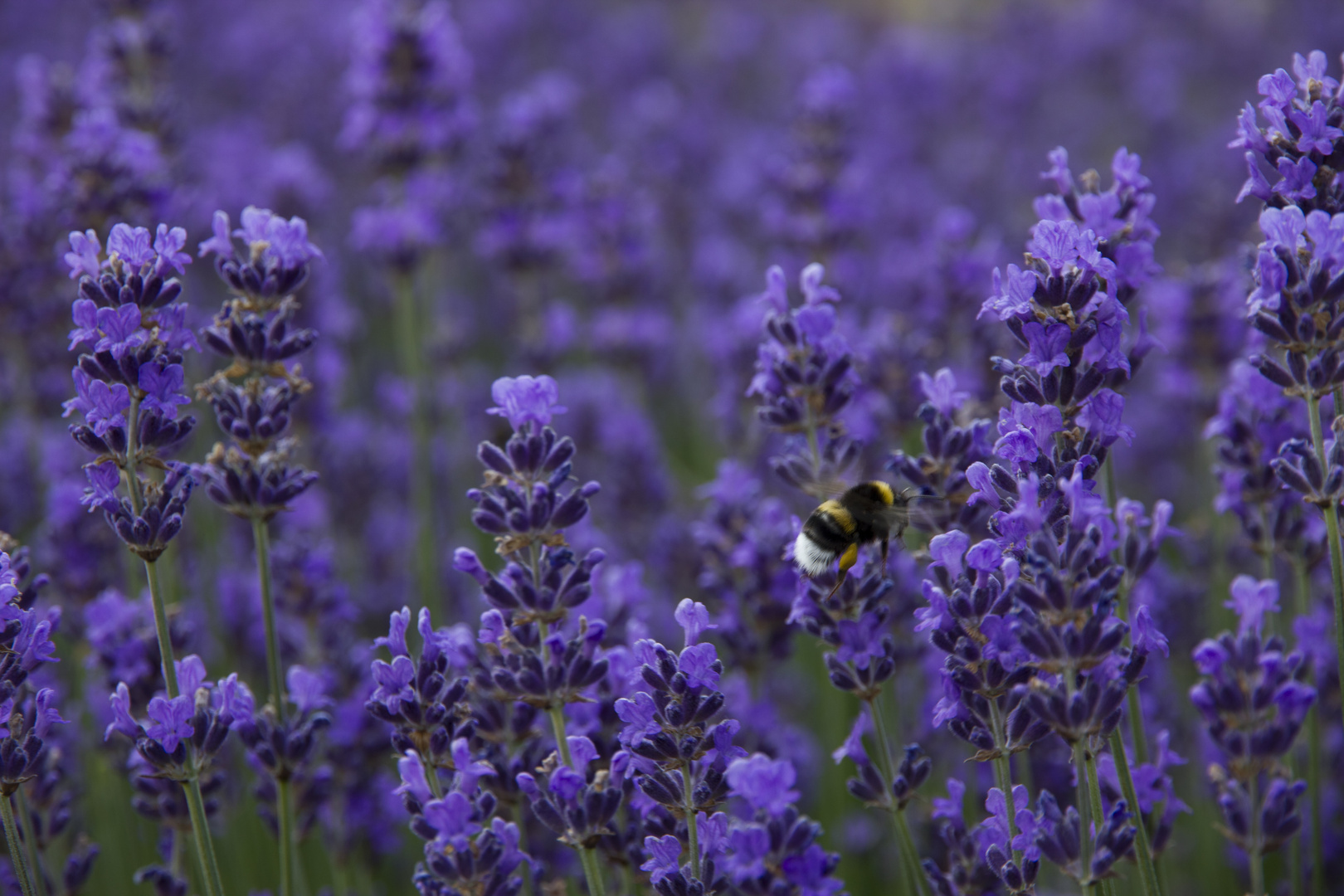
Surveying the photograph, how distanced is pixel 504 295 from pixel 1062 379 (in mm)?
5150

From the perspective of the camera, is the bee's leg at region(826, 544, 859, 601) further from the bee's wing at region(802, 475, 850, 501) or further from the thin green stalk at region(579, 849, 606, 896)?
the thin green stalk at region(579, 849, 606, 896)

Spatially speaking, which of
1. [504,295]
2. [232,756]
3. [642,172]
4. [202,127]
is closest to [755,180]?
[642,172]

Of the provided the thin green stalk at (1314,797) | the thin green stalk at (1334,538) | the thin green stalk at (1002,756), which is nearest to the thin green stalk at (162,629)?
the thin green stalk at (1002,756)

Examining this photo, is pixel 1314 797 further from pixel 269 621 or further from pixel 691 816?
pixel 269 621

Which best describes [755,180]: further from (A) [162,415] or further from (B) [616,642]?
(A) [162,415]

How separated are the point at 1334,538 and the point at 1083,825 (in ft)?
2.57

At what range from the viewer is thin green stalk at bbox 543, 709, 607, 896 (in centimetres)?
206

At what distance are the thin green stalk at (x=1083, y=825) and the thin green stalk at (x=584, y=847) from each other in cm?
67

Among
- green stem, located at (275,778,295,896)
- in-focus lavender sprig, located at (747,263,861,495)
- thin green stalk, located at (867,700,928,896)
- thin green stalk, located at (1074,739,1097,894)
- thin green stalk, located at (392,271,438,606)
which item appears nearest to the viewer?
thin green stalk, located at (1074,739,1097,894)

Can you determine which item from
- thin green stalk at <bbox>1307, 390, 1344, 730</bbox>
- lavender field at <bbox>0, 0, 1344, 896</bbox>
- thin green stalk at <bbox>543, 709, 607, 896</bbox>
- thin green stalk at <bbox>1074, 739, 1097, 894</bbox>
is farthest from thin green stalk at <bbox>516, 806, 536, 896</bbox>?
thin green stalk at <bbox>1307, 390, 1344, 730</bbox>

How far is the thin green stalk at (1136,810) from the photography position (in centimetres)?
212

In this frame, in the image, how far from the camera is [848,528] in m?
2.57

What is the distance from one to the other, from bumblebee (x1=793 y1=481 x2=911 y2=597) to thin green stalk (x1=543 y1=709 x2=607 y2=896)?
647 mm

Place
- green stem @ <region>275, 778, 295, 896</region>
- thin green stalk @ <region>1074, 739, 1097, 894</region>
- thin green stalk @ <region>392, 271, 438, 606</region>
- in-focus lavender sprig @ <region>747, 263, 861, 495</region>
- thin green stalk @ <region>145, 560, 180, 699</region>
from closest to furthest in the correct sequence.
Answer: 1. thin green stalk @ <region>1074, 739, 1097, 894</region>
2. thin green stalk @ <region>145, 560, 180, 699</region>
3. green stem @ <region>275, 778, 295, 896</region>
4. in-focus lavender sprig @ <region>747, 263, 861, 495</region>
5. thin green stalk @ <region>392, 271, 438, 606</region>
